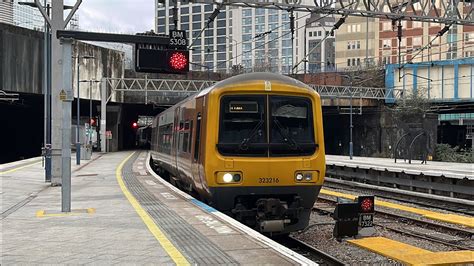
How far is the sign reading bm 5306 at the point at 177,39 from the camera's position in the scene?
12078mm

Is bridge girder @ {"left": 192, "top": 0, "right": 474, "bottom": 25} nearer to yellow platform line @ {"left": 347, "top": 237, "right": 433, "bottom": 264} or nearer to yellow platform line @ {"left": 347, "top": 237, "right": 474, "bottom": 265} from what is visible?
yellow platform line @ {"left": 347, "top": 237, "right": 433, "bottom": 264}

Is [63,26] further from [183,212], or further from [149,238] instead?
[149,238]

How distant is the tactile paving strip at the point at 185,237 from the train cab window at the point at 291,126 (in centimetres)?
220

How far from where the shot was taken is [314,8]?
1909 cm

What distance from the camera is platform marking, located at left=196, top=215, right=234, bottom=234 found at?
324 inches

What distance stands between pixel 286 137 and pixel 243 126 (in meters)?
0.81

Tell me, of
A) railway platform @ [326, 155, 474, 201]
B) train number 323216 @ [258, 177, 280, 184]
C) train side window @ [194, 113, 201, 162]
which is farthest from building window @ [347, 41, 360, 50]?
train number 323216 @ [258, 177, 280, 184]

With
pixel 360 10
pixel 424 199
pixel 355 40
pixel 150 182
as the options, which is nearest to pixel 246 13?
pixel 355 40

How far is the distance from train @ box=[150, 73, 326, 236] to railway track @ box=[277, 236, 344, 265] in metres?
0.41

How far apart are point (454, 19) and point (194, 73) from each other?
34.8 meters

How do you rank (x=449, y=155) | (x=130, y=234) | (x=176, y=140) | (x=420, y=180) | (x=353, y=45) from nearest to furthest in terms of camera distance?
1. (x=130, y=234)
2. (x=176, y=140)
3. (x=420, y=180)
4. (x=449, y=155)
5. (x=353, y=45)

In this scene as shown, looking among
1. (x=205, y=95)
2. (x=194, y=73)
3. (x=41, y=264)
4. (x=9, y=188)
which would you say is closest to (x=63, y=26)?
(x=9, y=188)

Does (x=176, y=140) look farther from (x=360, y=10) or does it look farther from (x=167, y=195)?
(x=360, y=10)

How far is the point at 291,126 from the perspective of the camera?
9.86 meters
